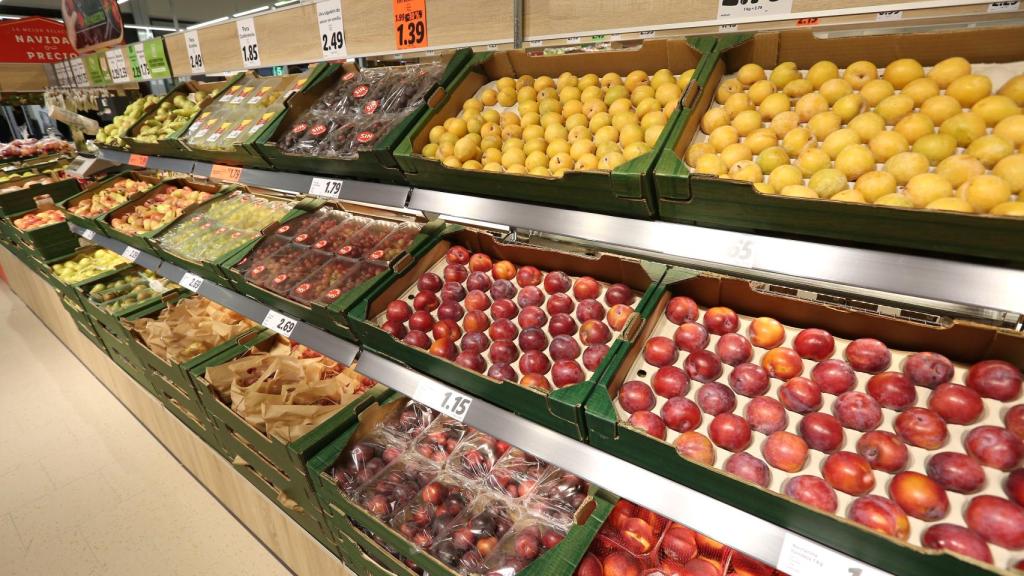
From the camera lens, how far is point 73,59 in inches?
165

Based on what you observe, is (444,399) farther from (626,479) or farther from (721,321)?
(721,321)

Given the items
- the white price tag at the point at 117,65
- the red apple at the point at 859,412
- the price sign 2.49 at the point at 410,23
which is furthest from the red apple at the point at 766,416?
the white price tag at the point at 117,65

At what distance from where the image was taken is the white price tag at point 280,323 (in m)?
1.72

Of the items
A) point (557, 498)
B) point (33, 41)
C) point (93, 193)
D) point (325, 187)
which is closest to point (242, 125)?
point (325, 187)

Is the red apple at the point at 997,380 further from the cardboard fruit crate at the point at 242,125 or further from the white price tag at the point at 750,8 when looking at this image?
the cardboard fruit crate at the point at 242,125

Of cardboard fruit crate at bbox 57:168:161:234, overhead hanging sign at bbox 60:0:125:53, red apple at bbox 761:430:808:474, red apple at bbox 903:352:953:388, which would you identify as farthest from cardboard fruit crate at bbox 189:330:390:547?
overhead hanging sign at bbox 60:0:125:53

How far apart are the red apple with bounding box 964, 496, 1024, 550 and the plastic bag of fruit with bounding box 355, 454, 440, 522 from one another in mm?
1257

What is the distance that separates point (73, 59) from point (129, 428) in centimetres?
332

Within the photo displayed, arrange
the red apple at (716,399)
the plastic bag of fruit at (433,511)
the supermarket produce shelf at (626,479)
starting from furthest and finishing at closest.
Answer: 1. the plastic bag of fruit at (433,511)
2. the red apple at (716,399)
3. the supermarket produce shelf at (626,479)

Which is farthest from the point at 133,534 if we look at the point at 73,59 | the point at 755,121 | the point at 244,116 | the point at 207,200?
the point at 73,59

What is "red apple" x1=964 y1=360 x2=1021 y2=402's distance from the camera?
869 mm

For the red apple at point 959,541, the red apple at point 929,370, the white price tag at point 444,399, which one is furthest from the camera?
the white price tag at point 444,399

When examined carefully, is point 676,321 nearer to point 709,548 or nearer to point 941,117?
point 709,548

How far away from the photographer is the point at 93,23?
3.64 metres
